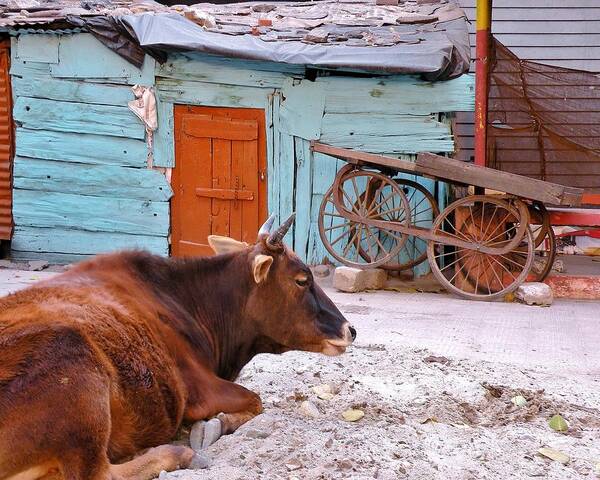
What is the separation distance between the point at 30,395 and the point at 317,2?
11.3 meters

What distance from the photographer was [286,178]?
12.0 m

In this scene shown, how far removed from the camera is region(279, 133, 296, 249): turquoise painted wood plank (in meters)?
11.9

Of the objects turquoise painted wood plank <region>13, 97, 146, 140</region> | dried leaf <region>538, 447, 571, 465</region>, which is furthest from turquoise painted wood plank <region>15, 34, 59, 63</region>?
dried leaf <region>538, 447, 571, 465</region>

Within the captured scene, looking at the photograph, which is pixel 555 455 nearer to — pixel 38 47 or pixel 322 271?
pixel 322 271

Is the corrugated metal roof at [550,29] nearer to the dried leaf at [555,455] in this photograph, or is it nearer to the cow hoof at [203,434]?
the dried leaf at [555,455]

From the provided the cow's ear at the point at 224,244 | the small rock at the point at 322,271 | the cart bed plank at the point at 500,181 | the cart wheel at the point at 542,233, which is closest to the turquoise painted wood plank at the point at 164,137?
the small rock at the point at 322,271

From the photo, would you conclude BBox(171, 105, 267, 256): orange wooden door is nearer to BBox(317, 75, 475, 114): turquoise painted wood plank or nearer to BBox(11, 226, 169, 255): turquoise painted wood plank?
BBox(11, 226, 169, 255): turquoise painted wood plank

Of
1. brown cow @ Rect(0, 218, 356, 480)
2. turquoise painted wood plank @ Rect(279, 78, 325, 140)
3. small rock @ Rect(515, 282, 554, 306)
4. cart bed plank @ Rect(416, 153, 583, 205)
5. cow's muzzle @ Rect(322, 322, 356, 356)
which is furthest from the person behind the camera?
turquoise painted wood plank @ Rect(279, 78, 325, 140)

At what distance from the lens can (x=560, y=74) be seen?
33.1 feet

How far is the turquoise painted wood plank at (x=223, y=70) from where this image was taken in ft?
38.5

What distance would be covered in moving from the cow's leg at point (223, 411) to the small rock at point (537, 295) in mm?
5176

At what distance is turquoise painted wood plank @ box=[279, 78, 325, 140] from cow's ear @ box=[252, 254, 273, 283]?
6.95 metres

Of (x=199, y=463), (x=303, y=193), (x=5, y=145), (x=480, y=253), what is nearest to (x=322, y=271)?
(x=303, y=193)

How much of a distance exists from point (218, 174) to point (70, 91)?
2.43 m
